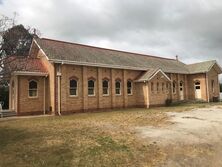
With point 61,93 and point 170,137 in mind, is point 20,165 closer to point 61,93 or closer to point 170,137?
point 170,137

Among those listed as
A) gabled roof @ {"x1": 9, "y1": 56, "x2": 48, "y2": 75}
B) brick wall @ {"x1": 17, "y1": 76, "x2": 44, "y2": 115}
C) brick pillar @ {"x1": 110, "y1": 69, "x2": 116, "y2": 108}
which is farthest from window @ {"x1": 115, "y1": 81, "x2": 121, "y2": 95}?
brick wall @ {"x1": 17, "y1": 76, "x2": 44, "y2": 115}

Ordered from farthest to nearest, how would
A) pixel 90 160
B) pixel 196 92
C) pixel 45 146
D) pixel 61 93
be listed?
pixel 196 92 < pixel 61 93 < pixel 45 146 < pixel 90 160

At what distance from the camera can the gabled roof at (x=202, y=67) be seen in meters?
35.5

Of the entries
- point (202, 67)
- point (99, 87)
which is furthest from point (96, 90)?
point (202, 67)

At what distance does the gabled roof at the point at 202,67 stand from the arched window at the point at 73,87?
20.3 m

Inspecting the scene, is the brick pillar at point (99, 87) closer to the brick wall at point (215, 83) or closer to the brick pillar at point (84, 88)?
the brick pillar at point (84, 88)

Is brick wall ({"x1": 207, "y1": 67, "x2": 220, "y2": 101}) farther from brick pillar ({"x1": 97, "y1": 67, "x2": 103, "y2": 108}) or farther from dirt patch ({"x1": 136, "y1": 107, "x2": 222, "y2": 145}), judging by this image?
dirt patch ({"x1": 136, "y1": 107, "x2": 222, "y2": 145})

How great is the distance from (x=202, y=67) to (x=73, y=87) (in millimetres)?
21786

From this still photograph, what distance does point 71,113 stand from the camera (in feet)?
72.3

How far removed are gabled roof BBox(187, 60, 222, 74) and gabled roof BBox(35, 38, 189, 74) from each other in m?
2.66

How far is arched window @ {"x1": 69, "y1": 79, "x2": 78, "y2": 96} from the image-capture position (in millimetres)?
22491

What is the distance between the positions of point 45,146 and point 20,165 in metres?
1.90

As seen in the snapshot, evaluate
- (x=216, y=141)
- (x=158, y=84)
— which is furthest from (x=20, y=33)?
(x=158, y=84)

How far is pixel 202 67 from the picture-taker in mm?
36438
